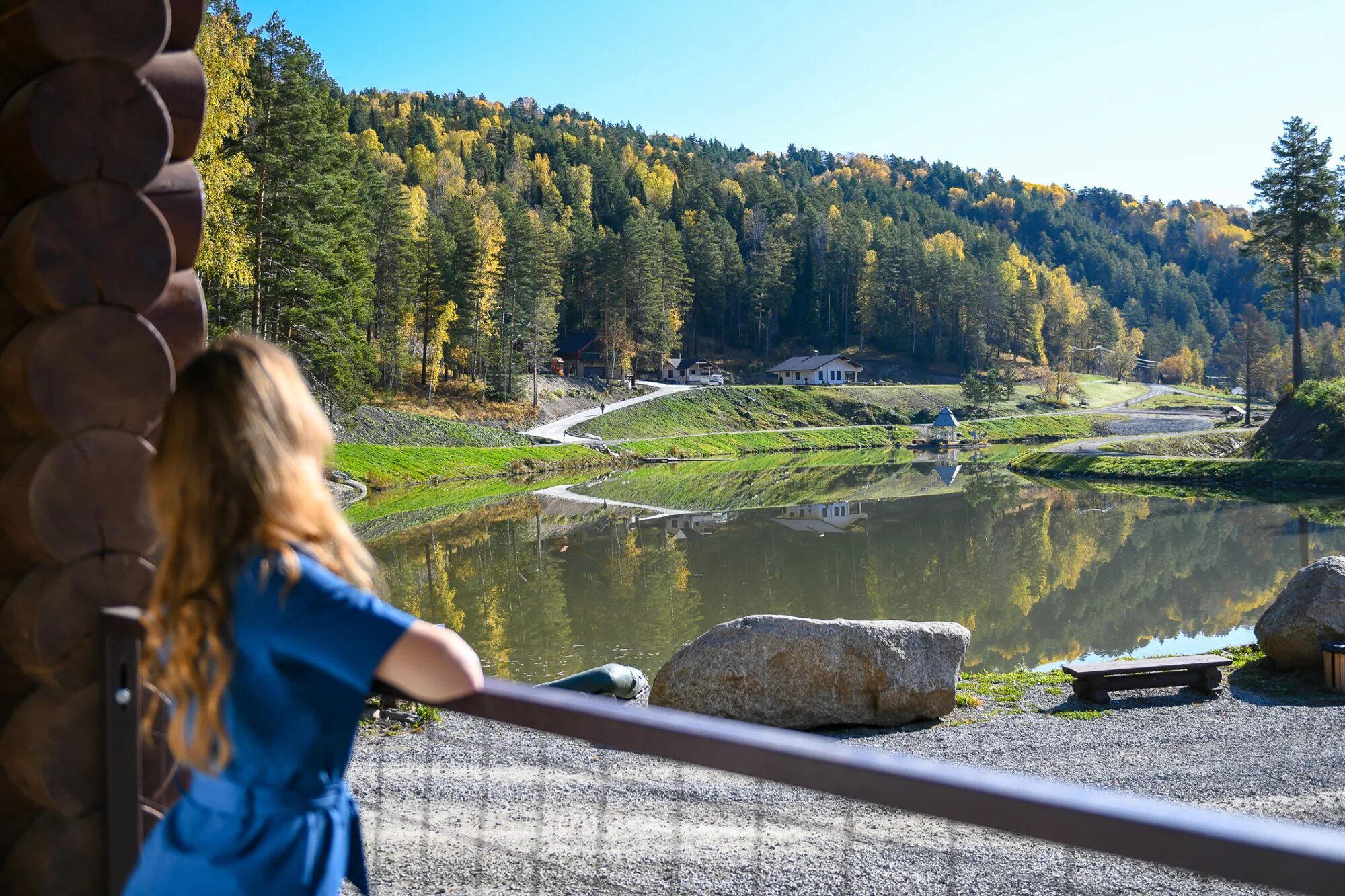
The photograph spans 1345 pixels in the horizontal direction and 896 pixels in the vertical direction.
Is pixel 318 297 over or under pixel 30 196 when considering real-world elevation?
over

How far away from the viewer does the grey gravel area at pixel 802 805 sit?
3443 mm

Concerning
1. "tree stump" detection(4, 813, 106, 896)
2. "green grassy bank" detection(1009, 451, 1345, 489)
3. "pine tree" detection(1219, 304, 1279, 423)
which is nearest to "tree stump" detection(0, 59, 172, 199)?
"tree stump" detection(4, 813, 106, 896)

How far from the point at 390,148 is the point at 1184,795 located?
4508 inches

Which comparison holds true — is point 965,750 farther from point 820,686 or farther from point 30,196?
point 30,196

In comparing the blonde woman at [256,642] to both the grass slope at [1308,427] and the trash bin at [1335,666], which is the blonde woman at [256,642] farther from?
the grass slope at [1308,427]

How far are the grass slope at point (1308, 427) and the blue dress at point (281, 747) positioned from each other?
44909 mm

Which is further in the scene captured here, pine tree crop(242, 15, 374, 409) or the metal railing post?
pine tree crop(242, 15, 374, 409)

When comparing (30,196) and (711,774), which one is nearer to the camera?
(30,196)

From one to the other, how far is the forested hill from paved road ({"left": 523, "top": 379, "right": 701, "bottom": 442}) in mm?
3734

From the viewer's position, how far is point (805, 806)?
4.60 m

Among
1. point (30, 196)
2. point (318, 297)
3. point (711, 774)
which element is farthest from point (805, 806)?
point (318, 297)

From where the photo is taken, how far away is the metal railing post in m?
2.76

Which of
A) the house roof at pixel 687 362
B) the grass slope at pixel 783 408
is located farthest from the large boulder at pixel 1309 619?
the house roof at pixel 687 362

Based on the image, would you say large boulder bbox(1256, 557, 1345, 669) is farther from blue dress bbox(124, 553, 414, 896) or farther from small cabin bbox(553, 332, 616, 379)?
small cabin bbox(553, 332, 616, 379)
